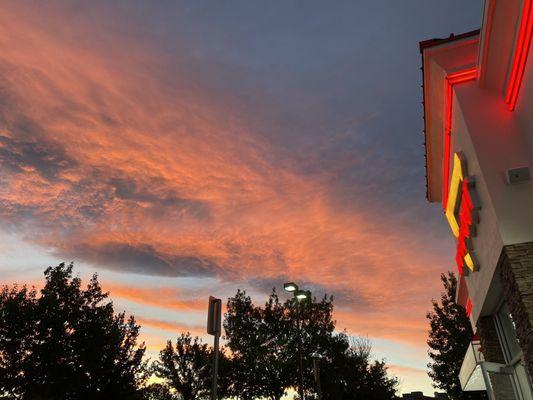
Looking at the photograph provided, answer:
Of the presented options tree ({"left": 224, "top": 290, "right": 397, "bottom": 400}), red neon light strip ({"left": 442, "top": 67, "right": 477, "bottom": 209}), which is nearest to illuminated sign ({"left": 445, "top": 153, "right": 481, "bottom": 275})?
red neon light strip ({"left": 442, "top": 67, "right": 477, "bottom": 209})

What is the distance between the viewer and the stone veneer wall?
7625 millimetres

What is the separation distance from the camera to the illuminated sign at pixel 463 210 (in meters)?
9.37

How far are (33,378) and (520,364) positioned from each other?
106ft

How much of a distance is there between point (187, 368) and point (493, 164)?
147ft

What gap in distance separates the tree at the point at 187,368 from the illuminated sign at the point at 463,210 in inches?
1525

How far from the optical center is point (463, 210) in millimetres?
10367

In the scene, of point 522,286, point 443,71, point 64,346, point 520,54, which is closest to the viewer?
point 522,286

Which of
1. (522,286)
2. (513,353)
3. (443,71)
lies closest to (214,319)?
(522,286)

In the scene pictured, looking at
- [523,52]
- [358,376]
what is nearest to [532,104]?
[523,52]

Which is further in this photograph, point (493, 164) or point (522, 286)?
point (493, 164)

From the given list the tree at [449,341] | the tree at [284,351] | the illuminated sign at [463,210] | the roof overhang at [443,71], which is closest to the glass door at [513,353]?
the illuminated sign at [463,210]

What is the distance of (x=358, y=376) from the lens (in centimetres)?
4722

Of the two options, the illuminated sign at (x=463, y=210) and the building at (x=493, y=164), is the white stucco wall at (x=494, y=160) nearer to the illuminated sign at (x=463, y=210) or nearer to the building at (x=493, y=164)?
the building at (x=493, y=164)

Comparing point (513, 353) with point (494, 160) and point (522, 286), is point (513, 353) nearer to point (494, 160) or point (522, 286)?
point (522, 286)
